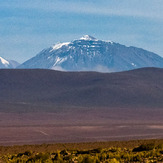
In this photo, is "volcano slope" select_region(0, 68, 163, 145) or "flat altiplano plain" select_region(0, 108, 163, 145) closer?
"flat altiplano plain" select_region(0, 108, 163, 145)

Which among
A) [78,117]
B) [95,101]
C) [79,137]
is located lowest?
[79,137]

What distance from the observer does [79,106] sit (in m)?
108

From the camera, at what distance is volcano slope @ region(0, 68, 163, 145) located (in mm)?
61062

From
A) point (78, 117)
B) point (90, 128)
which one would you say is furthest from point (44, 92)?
point (90, 128)

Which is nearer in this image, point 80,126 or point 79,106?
point 80,126

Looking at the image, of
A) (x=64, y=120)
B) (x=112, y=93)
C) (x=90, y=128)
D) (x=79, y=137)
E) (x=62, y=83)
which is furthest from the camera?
(x=62, y=83)

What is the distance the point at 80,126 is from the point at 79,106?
3664 cm

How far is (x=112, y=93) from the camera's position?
125188 mm

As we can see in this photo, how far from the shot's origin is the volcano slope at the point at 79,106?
61062mm

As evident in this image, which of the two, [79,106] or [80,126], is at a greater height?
[79,106]

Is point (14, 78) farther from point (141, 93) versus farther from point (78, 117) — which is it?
point (78, 117)

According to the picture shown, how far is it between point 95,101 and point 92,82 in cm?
2414

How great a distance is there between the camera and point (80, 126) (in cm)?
7138

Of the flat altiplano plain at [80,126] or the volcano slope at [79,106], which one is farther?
the volcano slope at [79,106]
